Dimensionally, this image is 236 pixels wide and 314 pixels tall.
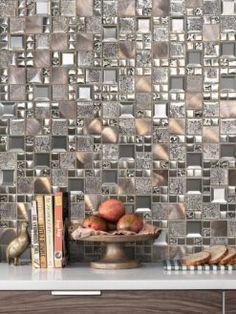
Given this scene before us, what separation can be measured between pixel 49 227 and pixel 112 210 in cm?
25

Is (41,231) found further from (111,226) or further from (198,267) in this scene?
(198,267)

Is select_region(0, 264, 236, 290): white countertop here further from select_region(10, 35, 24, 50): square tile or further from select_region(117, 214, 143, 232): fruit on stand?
select_region(10, 35, 24, 50): square tile

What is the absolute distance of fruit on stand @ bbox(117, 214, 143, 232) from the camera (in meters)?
3.03

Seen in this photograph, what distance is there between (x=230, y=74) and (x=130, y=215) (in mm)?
745

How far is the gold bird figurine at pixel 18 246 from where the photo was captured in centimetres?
315

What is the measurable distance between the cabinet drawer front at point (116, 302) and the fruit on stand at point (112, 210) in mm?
386

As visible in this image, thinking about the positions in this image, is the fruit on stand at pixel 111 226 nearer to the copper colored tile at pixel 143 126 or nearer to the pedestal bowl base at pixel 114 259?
the pedestal bowl base at pixel 114 259

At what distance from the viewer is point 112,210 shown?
10.2 feet

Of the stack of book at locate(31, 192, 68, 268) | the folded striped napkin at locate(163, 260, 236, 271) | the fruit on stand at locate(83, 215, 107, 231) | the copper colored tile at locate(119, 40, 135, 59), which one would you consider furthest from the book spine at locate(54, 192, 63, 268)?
the copper colored tile at locate(119, 40, 135, 59)

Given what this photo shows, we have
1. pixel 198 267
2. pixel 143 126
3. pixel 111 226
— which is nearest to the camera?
pixel 198 267

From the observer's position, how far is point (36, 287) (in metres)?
2.79

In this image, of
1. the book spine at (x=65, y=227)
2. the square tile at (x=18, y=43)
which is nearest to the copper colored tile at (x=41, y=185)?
the book spine at (x=65, y=227)

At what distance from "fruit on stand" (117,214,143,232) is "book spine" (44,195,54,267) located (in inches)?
10.6

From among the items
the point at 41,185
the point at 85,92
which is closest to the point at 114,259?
the point at 41,185
